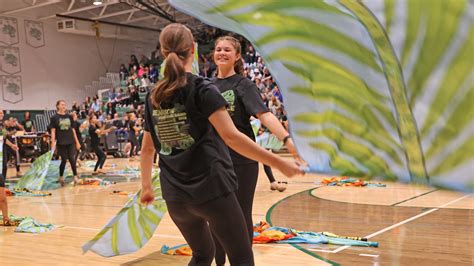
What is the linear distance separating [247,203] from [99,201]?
5.82 metres

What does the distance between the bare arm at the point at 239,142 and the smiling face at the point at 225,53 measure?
1136 mm

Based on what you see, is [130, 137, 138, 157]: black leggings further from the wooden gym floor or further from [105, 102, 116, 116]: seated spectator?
the wooden gym floor

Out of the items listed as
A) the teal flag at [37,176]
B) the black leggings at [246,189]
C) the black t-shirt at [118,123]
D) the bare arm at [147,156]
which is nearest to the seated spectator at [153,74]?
the black t-shirt at [118,123]

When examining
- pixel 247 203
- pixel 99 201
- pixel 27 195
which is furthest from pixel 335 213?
pixel 27 195

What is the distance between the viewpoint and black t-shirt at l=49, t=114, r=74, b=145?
34.3 ft

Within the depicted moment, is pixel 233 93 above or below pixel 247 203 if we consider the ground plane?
above

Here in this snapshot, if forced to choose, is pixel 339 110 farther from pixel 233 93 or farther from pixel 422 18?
pixel 233 93

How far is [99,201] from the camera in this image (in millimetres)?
8508

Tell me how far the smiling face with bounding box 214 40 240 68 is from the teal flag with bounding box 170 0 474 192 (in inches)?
68.5

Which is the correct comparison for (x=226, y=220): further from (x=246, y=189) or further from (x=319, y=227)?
(x=319, y=227)

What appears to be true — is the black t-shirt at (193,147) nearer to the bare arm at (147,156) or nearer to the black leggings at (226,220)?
the black leggings at (226,220)

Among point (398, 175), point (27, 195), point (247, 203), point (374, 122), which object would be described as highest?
point (374, 122)

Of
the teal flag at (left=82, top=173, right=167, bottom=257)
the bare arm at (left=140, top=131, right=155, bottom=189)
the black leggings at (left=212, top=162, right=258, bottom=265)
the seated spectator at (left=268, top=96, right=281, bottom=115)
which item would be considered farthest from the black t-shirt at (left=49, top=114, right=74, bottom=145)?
the bare arm at (left=140, top=131, right=155, bottom=189)

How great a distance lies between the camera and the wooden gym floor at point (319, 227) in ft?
13.8
